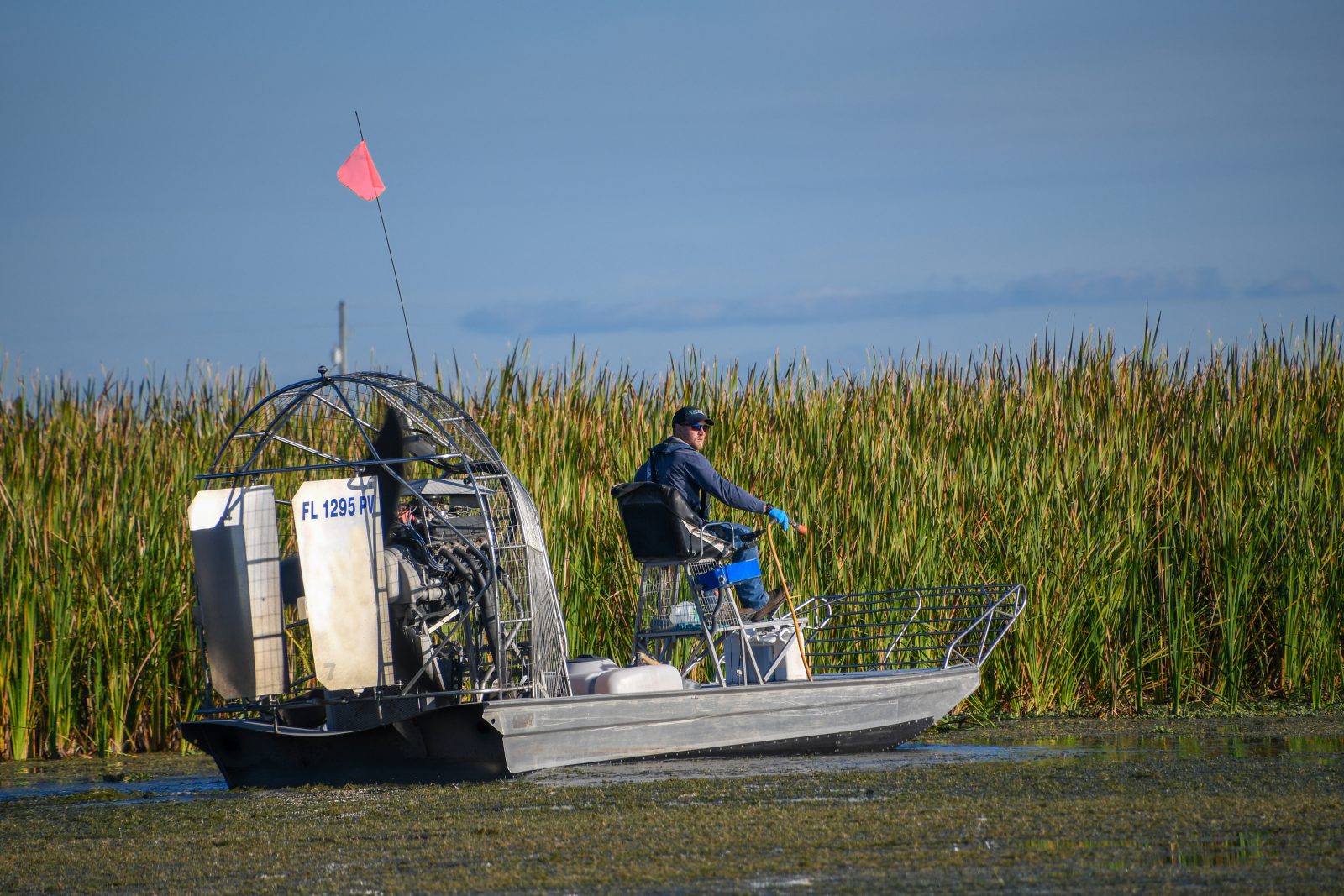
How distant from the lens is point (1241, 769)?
23.5 ft

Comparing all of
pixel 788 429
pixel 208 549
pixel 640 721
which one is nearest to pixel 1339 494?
pixel 788 429

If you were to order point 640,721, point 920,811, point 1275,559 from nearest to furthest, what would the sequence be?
point 920,811, point 640,721, point 1275,559

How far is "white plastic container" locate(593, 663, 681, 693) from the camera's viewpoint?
780 cm

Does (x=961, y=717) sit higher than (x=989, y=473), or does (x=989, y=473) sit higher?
(x=989, y=473)

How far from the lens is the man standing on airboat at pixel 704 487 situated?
27.3 feet

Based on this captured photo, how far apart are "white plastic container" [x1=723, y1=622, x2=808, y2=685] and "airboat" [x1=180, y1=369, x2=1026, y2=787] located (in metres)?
0.01

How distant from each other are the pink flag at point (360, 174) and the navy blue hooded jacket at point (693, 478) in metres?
2.00

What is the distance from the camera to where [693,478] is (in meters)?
8.47

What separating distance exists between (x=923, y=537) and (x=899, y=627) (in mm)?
606

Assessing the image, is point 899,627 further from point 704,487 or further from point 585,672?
point 585,672

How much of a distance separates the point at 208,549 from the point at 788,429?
4.93 meters

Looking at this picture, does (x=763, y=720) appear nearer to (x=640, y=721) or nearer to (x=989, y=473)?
(x=640, y=721)

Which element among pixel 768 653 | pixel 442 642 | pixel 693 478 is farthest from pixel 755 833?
pixel 693 478

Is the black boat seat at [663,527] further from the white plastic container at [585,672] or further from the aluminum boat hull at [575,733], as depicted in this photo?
the aluminum boat hull at [575,733]
